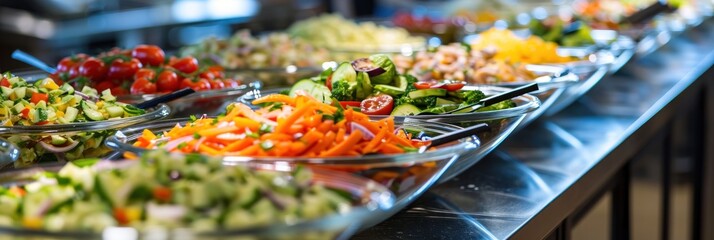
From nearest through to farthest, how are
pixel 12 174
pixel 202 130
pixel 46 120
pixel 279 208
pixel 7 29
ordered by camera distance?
pixel 279 208
pixel 12 174
pixel 202 130
pixel 46 120
pixel 7 29

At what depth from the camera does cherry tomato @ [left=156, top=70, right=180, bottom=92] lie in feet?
7.04

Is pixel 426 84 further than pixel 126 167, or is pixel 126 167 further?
pixel 426 84

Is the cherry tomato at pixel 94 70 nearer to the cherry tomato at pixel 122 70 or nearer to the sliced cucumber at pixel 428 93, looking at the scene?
the cherry tomato at pixel 122 70

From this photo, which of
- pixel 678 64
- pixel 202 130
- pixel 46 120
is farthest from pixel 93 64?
pixel 678 64

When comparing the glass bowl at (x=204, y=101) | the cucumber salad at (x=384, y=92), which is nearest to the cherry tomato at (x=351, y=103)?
the cucumber salad at (x=384, y=92)

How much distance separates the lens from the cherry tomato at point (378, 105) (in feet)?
5.98

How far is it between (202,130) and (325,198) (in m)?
0.40

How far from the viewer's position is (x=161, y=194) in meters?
0.97

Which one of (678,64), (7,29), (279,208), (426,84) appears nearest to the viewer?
(279,208)

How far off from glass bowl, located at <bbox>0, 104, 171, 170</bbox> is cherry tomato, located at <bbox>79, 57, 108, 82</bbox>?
60 cm

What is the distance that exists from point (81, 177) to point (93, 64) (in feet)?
3.93

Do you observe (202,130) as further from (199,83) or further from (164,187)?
(199,83)

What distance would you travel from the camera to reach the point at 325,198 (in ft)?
3.33

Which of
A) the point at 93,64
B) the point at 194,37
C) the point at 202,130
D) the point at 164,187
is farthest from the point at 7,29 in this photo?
the point at 164,187
